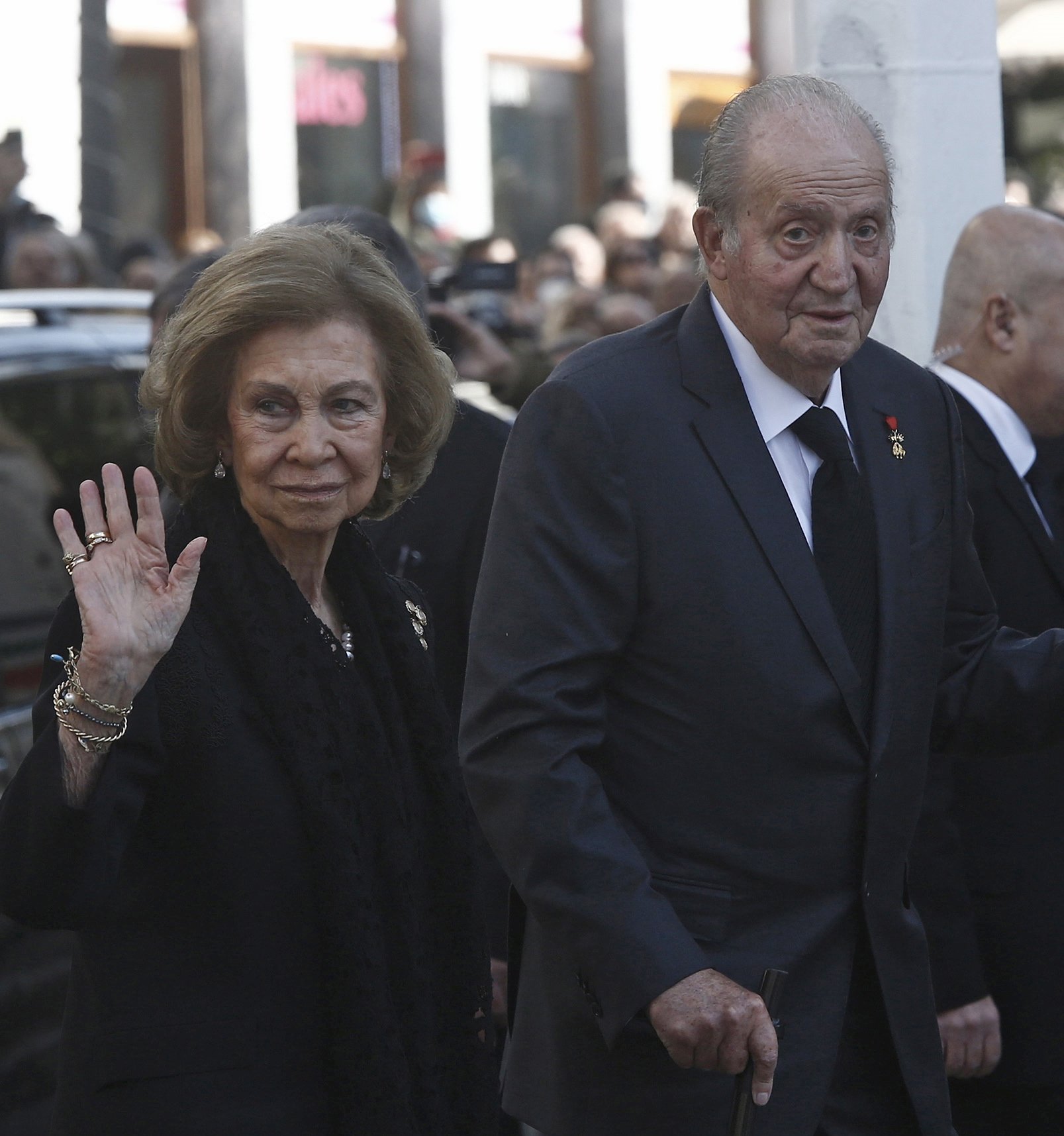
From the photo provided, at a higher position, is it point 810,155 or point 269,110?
point 269,110

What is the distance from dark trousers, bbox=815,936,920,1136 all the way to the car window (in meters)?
2.34

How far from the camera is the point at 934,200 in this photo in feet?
14.5

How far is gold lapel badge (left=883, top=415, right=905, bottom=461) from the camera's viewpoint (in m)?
3.05

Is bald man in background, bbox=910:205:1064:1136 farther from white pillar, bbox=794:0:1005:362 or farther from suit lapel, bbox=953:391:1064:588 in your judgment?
white pillar, bbox=794:0:1005:362

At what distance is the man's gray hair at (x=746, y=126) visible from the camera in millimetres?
2916

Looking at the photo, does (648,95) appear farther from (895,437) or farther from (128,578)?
(128,578)

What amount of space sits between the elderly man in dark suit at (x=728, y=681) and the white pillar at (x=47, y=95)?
11.9 meters

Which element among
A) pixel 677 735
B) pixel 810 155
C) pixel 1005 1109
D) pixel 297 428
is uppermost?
pixel 810 155

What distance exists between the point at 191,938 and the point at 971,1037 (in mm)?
1585

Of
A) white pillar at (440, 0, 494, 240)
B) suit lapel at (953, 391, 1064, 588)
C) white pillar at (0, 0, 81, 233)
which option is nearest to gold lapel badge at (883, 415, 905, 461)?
suit lapel at (953, 391, 1064, 588)

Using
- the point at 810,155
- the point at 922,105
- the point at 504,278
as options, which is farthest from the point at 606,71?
the point at 810,155

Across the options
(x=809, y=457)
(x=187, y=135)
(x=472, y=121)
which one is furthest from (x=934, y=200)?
(x=472, y=121)

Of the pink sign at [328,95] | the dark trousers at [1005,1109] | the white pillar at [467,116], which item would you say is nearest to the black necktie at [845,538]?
the dark trousers at [1005,1109]

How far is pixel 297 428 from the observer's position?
10.1 feet
